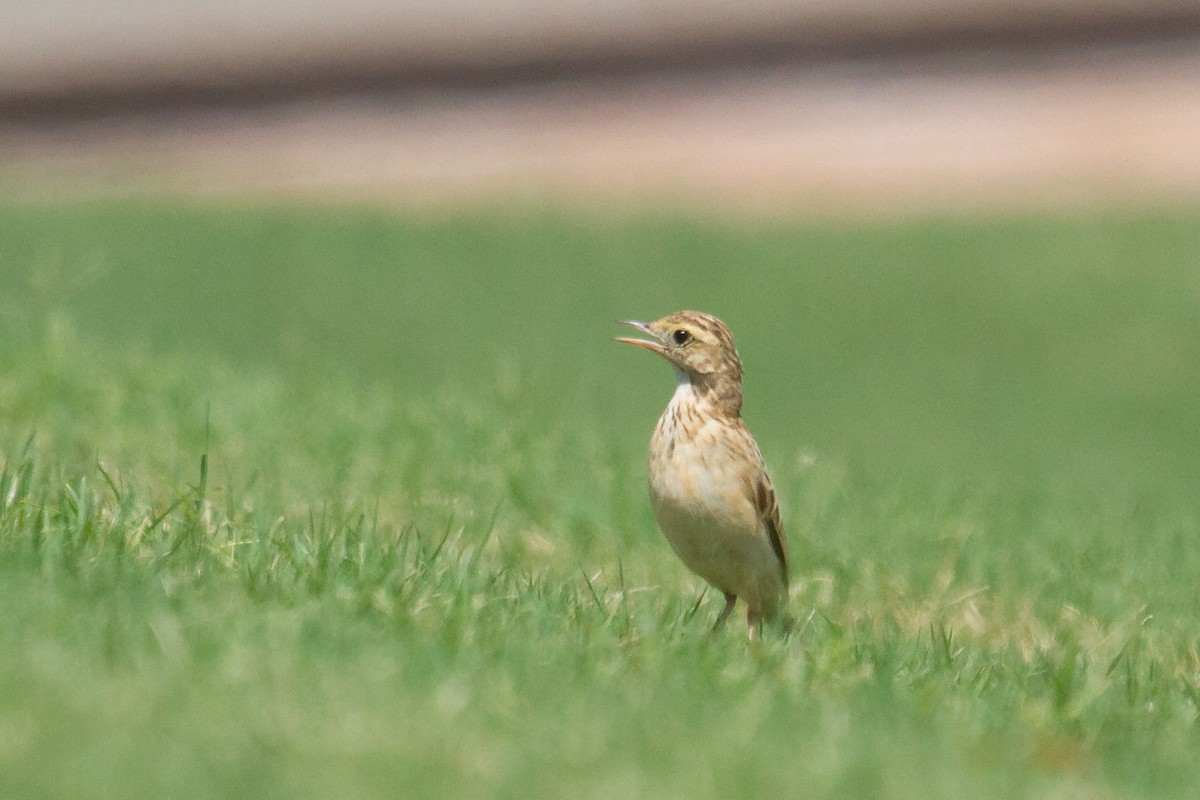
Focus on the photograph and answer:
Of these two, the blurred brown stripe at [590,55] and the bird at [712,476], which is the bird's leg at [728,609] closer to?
the bird at [712,476]

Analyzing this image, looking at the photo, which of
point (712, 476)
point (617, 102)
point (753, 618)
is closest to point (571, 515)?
point (753, 618)

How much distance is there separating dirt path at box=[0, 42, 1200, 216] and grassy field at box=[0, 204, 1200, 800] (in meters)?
2.06

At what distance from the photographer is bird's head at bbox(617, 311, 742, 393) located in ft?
21.3

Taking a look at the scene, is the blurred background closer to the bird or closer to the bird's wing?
the bird's wing

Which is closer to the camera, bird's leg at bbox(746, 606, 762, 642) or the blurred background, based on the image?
bird's leg at bbox(746, 606, 762, 642)

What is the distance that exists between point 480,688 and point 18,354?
18.2ft

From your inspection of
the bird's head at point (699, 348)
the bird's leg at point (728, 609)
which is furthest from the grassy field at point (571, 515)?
the bird's head at point (699, 348)

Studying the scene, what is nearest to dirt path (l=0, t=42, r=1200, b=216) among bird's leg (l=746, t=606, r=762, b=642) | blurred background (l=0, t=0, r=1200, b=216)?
blurred background (l=0, t=0, r=1200, b=216)

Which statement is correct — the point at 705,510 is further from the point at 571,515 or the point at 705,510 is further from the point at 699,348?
the point at 571,515

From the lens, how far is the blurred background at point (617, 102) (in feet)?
72.0

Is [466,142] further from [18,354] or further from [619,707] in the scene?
[619,707]

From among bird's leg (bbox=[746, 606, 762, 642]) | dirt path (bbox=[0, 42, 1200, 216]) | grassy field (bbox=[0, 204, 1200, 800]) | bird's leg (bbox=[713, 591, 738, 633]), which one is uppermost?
dirt path (bbox=[0, 42, 1200, 216])

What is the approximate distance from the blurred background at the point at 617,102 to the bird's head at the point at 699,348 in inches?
586

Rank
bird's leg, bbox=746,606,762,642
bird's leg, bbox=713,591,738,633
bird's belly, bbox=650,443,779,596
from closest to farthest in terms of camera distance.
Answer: bird's belly, bbox=650,443,779,596 < bird's leg, bbox=713,591,738,633 < bird's leg, bbox=746,606,762,642
